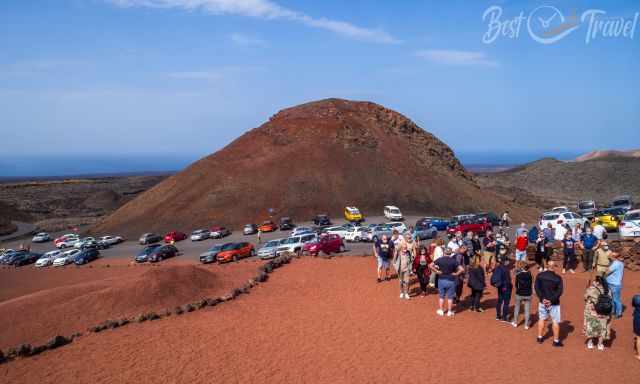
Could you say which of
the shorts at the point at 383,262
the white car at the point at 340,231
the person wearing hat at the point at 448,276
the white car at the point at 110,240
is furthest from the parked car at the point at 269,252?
the white car at the point at 110,240

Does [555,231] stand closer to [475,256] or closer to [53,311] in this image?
[475,256]

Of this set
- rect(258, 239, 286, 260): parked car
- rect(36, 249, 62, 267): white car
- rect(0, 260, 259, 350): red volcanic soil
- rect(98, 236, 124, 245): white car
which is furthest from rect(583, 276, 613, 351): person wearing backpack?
rect(98, 236, 124, 245): white car

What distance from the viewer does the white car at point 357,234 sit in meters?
38.8

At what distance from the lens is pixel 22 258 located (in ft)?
151

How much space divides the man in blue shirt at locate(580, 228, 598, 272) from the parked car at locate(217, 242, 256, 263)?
2268 cm

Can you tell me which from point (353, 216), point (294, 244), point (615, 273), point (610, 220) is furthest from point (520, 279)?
point (353, 216)

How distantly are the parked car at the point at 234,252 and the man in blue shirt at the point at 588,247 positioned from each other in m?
22.7

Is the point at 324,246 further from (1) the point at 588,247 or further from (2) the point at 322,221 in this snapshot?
(2) the point at 322,221

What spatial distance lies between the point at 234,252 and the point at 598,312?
2666 centimetres

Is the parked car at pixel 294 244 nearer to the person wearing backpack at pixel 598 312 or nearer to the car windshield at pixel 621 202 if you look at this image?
the person wearing backpack at pixel 598 312

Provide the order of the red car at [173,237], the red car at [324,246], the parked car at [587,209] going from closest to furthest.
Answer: the red car at [324,246] < the parked car at [587,209] < the red car at [173,237]

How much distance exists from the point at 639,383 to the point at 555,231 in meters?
19.2

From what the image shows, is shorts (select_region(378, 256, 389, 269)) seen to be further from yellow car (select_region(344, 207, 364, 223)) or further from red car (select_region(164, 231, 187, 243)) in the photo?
red car (select_region(164, 231, 187, 243))

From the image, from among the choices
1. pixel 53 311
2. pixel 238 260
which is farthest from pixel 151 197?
pixel 53 311
